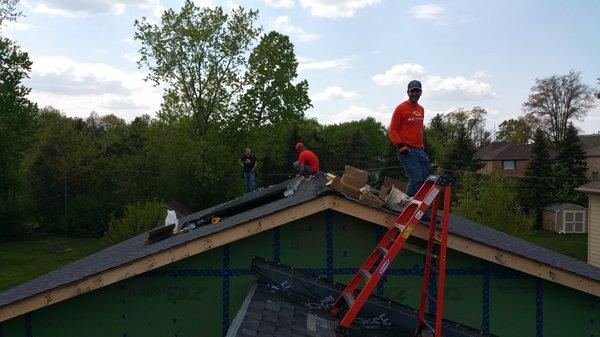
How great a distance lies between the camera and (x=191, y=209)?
→ 41.8m

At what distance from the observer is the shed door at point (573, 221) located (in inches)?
1635

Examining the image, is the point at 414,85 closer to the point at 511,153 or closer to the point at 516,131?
the point at 511,153

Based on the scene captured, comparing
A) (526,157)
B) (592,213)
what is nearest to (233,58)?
(592,213)

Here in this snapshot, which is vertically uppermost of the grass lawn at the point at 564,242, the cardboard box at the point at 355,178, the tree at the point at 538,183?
the cardboard box at the point at 355,178

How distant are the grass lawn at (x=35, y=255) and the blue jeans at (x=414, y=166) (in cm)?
2561

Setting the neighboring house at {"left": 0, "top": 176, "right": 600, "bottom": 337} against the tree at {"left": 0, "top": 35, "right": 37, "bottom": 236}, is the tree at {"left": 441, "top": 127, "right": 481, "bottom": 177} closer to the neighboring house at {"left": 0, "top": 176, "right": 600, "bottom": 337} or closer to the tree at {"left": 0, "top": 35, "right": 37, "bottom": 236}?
the tree at {"left": 0, "top": 35, "right": 37, "bottom": 236}

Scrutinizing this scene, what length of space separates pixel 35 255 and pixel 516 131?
266ft

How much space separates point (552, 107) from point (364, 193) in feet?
236

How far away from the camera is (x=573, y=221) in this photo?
41656 mm

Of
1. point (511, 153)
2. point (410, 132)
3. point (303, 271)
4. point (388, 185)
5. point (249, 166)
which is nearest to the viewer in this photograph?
point (410, 132)

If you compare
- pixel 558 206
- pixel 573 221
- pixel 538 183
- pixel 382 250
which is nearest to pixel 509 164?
pixel 538 183

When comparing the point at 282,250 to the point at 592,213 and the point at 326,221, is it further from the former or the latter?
the point at 592,213

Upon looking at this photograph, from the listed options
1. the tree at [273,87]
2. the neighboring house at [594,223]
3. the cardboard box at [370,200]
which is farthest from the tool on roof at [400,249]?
the tree at [273,87]

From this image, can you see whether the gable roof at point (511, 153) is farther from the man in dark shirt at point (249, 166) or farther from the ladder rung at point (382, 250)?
the ladder rung at point (382, 250)
